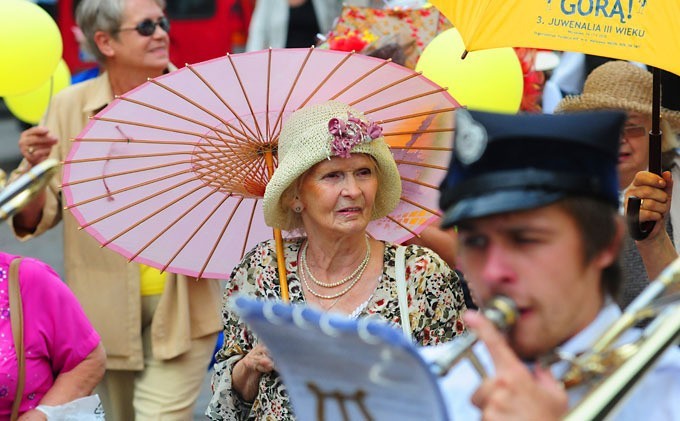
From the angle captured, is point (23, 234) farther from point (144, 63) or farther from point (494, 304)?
point (494, 304)

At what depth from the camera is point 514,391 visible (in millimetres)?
1812

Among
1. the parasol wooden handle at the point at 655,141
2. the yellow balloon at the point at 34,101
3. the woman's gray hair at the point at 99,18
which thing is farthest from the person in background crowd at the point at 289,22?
the parasol wooden handle at the point at 655,141

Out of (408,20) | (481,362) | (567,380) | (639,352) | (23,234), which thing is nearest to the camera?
(639,352)

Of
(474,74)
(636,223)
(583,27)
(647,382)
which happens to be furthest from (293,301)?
(647,382)

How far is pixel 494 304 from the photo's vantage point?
1.92 m


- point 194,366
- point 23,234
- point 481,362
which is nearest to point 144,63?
point 23,234

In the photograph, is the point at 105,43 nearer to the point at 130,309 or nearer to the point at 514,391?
the point at 130,309

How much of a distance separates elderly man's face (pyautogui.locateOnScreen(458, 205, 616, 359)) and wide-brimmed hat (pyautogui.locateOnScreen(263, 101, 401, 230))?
1.73 m

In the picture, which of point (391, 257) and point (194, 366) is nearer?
point (391, 257)

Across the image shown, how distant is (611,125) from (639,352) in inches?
16.0

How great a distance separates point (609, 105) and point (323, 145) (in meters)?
1.42

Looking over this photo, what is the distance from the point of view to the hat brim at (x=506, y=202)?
197 centimetres

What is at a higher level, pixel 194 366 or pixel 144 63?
pixel 144 63

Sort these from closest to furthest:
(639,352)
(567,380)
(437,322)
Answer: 1. (639,352)
2. (567,380)
3. (437,322)
